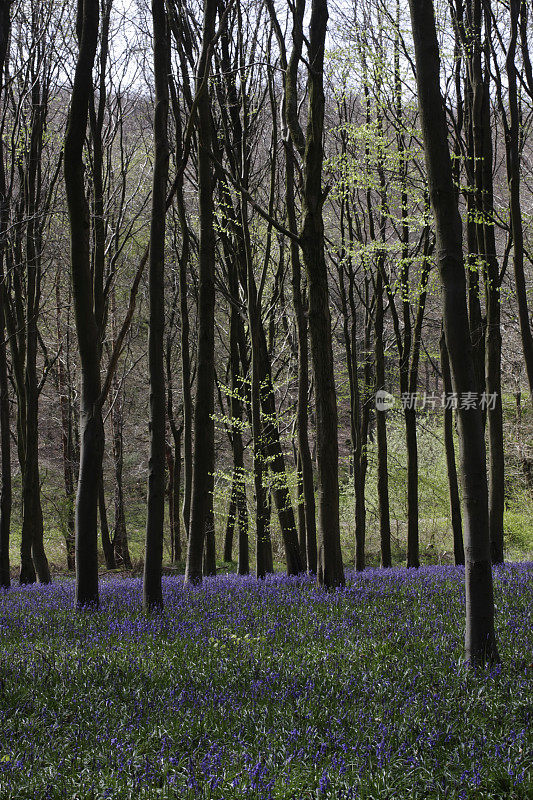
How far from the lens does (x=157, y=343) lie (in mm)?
6949

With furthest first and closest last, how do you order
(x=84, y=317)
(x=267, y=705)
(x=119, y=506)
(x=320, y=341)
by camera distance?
(x=119, y=506) → (x=320, y=341) → (x=84, y=317) → (x=267, y=705)

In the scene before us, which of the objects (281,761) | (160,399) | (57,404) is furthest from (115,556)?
(281,761)

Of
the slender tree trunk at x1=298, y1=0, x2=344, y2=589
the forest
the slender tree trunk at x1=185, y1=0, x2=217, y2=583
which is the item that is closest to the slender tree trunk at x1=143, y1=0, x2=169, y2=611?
the forest

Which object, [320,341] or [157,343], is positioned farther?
[320,341]

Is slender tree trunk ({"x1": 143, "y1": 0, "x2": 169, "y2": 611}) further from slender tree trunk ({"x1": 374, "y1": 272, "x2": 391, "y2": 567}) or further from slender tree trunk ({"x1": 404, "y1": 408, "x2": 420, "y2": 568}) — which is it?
slender tree trunk ({"x1": 374, "y1": 272, "x2": 391, "y2": 567})

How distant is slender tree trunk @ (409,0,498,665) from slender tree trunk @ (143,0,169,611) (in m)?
3.12

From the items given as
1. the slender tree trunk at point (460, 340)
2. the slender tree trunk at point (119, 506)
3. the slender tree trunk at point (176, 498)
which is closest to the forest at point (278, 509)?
the slender tree trunk at point (460, 340)

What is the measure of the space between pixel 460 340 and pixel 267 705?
3037mm

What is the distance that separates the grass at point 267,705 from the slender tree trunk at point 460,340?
15.8 inches

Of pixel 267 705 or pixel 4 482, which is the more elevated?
pixel 4 482

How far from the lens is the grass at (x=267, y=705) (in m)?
3.03

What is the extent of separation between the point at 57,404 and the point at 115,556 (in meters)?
6.53

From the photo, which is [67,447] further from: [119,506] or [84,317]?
[84,317]

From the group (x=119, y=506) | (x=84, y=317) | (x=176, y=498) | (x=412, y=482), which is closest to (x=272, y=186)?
(x=84, y=317)
